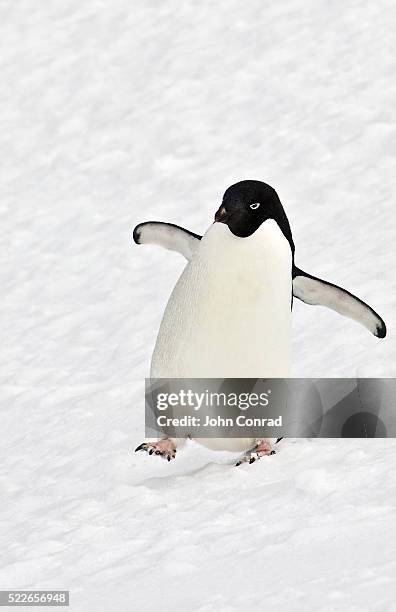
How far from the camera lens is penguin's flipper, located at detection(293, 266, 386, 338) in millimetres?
4859

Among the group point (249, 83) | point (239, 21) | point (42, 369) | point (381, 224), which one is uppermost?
point (239, 21)

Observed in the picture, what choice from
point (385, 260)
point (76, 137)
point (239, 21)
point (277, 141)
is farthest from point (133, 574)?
point (239, 21)

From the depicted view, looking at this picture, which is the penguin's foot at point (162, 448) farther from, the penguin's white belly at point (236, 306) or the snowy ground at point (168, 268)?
the penguin's white belly at point (236, 306)

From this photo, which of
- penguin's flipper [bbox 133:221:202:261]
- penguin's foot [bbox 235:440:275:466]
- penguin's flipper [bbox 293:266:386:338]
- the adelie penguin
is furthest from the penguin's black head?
penguin's foot [bbox 235:440:275:466]

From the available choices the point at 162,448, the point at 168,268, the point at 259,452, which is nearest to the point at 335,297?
the point at 259,452

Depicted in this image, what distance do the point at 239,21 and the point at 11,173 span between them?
10.7 feet

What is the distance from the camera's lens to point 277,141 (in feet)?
31.5

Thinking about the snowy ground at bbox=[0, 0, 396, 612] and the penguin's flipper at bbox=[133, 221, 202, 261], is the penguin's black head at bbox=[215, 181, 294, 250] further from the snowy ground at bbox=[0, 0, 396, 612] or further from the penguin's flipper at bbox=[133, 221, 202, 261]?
the snowy ground at bbox=[0, 0, 396, 612]

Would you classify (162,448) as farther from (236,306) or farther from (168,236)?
(168,236)

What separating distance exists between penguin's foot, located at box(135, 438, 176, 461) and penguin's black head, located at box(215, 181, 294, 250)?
90 centimetres

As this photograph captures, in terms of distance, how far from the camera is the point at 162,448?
4727 mm

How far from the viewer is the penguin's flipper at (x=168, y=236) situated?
201 inches

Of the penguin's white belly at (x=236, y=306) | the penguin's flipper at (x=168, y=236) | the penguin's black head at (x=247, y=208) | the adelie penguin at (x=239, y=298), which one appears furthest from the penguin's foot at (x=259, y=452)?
the penguin's flipper at (x=168, y=236)

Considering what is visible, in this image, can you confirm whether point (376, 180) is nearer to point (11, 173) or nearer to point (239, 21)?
point (11, 173)
